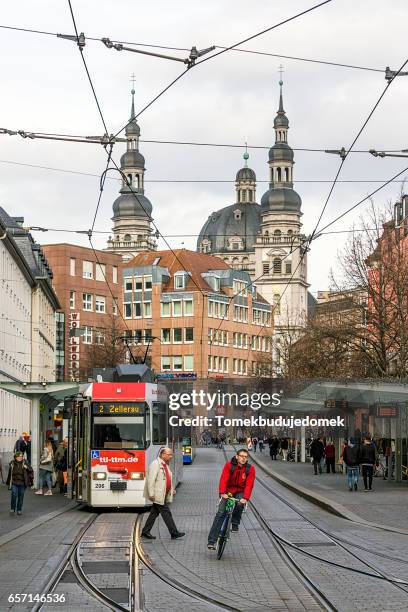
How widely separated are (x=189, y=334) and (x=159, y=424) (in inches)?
4828

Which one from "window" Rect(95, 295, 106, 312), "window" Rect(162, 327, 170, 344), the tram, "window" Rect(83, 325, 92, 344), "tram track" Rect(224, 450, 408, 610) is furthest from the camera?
"window" Rect(162, 327, 170, 344)

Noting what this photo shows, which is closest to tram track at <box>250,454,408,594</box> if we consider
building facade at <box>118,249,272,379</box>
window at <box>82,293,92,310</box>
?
window at <box>82,293,92,310</box>

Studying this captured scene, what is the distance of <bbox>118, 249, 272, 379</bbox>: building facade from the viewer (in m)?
154

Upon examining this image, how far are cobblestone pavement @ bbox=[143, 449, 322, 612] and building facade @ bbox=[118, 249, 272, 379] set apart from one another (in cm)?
12615

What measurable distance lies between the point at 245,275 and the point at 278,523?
487 feet

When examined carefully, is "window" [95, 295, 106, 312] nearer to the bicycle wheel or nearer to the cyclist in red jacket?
the cyclist in red jacket

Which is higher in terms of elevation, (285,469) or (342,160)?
(342,160)

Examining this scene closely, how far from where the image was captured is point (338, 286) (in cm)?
5388

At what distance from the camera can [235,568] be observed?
55.5ft

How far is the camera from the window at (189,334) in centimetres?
15451

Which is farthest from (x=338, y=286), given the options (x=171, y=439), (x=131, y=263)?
(x=131, y=263)

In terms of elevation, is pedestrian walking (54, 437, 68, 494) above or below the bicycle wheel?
above

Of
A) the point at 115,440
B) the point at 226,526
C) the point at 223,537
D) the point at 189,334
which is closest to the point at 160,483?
the point at 226,526

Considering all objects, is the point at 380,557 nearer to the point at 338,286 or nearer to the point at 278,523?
the point at 278,523
